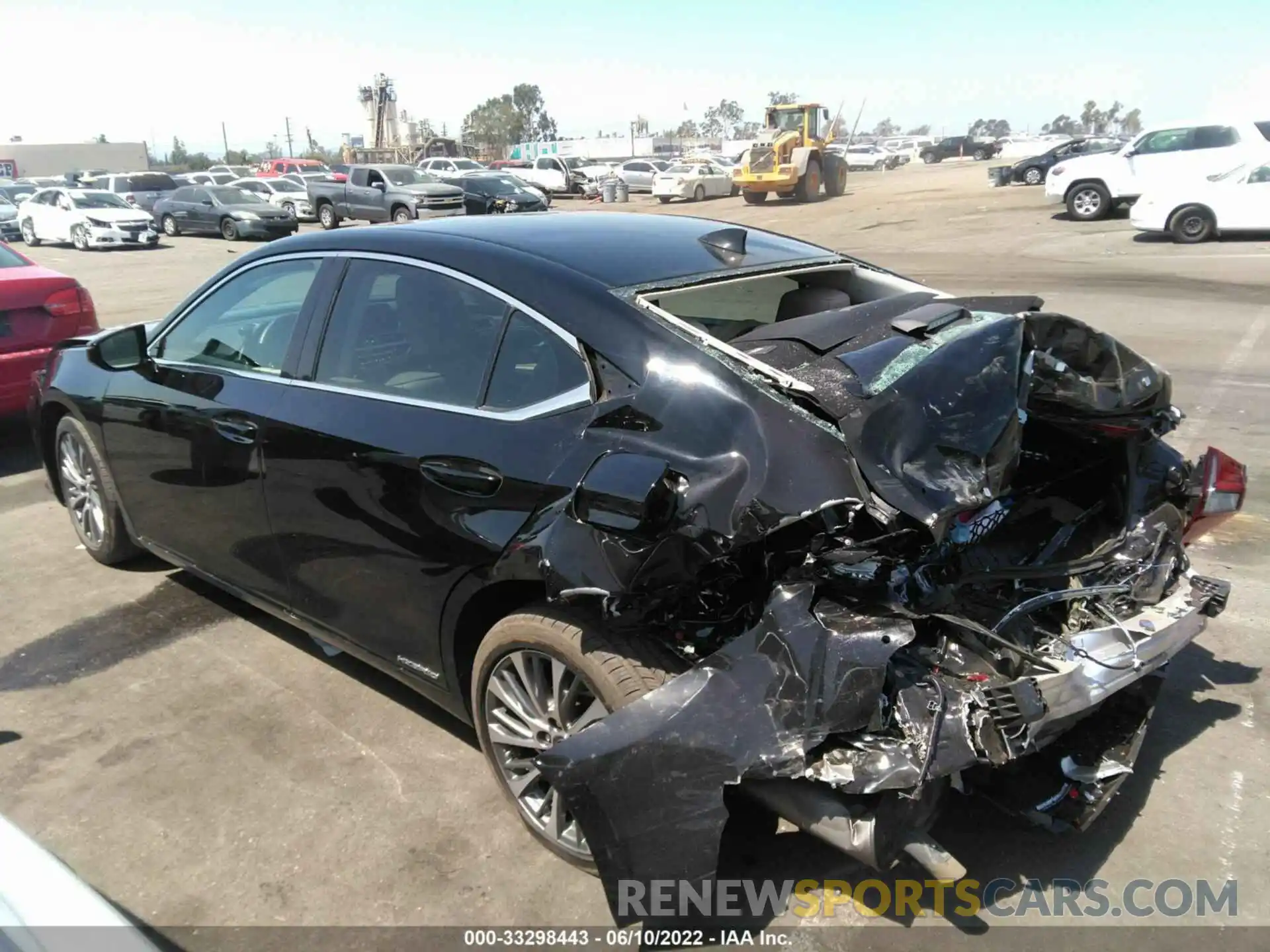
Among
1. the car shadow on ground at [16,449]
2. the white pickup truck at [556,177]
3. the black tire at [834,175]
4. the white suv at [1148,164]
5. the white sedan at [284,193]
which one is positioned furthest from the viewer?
the white pickup truck at [556,177]

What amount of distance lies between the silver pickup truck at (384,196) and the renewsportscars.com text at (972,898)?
2735 cm

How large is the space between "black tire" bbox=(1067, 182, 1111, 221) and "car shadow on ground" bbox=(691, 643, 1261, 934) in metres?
21.4

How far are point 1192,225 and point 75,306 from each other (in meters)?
17.8

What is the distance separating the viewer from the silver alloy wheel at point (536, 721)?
Result: 2754 millimetres

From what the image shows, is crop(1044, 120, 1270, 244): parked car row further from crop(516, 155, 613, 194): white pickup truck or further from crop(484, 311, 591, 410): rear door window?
crop(516, 155, 613, 194): white pickup truck

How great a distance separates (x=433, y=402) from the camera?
10.3 ft

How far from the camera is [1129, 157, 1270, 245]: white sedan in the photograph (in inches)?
653

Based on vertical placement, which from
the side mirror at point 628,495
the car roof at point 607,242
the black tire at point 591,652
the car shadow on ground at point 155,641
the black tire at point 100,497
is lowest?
the car shadow on ground at point 155,641

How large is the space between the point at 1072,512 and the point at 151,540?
160 inches

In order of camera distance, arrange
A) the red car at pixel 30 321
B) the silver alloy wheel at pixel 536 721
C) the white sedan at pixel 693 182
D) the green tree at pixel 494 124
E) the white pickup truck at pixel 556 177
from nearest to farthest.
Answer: the silver alloy wheel at pixel 536 721
the red car at pixel 30 321
the white sedan at pixel 693 182
the white pickup truck at pixel 556 177
the green tree at pixel 494 124

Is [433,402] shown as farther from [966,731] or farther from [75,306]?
[75,306]

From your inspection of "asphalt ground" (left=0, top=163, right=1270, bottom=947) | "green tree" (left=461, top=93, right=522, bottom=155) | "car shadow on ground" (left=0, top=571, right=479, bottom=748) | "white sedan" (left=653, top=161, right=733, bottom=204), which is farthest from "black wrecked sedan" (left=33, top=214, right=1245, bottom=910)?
"green tree" (left=461, top=93, right=522, bottom=155)

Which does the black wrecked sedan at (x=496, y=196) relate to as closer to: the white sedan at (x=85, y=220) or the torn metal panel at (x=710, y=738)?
the white sedan at (x=85, y=220)

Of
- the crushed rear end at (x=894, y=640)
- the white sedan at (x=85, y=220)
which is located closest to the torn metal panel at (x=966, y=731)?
the crushed rear end at (x=894, y=640)
